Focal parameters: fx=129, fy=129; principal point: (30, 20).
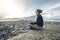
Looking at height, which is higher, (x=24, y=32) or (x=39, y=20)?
(x=39, y=20)

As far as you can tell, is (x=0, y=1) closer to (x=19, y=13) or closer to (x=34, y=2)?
(x=19, y=13)

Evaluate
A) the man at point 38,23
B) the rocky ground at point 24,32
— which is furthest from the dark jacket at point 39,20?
the rocky ground at point 24,32

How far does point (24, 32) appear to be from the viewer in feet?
7.62

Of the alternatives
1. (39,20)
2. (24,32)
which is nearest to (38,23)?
(39,20)

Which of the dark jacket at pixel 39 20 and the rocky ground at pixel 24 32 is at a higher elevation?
the dark jacket at pixel 39 20

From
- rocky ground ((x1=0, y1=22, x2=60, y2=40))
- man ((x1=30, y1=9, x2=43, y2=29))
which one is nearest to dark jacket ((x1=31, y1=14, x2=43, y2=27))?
man ((x1=30, y1=9, x2=43, y2=29))

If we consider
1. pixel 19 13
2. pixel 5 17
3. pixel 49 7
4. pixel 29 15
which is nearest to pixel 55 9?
pixel 49 7

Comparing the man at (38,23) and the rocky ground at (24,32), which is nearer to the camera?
the rocky ground at (24,32)

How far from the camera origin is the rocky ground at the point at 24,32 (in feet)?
6.99

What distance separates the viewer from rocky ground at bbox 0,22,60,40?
2.13 meters

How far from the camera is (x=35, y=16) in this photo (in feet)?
8.07

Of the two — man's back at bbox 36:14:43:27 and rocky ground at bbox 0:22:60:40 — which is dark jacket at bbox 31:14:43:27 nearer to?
man's back at bbox 36:14:43:27

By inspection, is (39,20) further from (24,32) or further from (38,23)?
(24,32)

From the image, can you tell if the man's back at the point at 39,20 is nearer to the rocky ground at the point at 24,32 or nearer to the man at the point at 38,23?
the man at the point at 38,23
